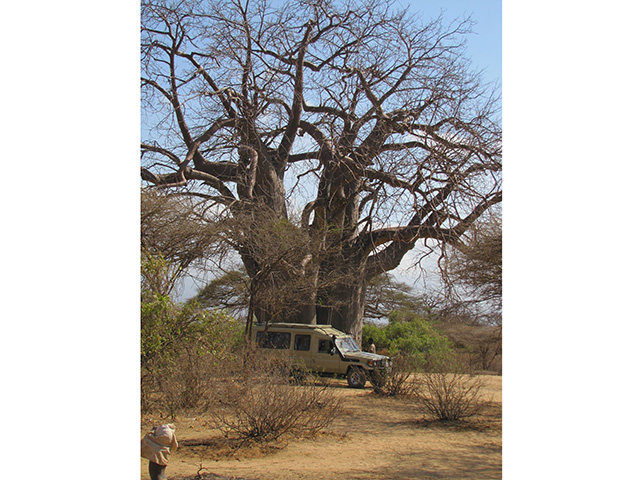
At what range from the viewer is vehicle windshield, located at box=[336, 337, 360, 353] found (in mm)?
9406

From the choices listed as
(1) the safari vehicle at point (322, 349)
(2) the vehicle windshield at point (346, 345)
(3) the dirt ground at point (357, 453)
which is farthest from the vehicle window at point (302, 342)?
(3) the dirt ground at point (357, 453)

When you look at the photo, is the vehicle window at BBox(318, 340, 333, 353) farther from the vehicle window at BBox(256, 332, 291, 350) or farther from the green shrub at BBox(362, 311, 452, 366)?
the green shrub at BBox(362, 311, 452, 366)

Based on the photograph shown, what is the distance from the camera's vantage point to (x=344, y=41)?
8.97 metres

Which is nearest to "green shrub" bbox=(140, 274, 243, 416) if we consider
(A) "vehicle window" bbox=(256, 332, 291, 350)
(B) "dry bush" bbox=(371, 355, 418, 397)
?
(B) "dry bush" bbox=(371, 355, 418, 397)

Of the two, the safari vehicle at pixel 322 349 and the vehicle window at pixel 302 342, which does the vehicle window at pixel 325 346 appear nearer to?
the safari vehicle at pixel 322 349

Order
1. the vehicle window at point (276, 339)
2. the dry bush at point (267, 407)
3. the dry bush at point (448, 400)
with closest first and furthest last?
the dry bush at point (267, 407), the dry bush at point (448, 400), the vehicle window at point (276, 339)

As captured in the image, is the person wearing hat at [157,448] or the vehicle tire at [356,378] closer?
the person wearing hat at [157,448]

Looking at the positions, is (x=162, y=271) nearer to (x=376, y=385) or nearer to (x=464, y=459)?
(x=464, y=459)

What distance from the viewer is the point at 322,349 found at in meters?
9.41

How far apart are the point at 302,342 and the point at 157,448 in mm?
6212

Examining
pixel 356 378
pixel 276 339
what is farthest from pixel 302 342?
pixel 356 378

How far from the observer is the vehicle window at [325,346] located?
369 inches

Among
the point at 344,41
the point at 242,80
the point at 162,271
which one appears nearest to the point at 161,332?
the point at 162,271
